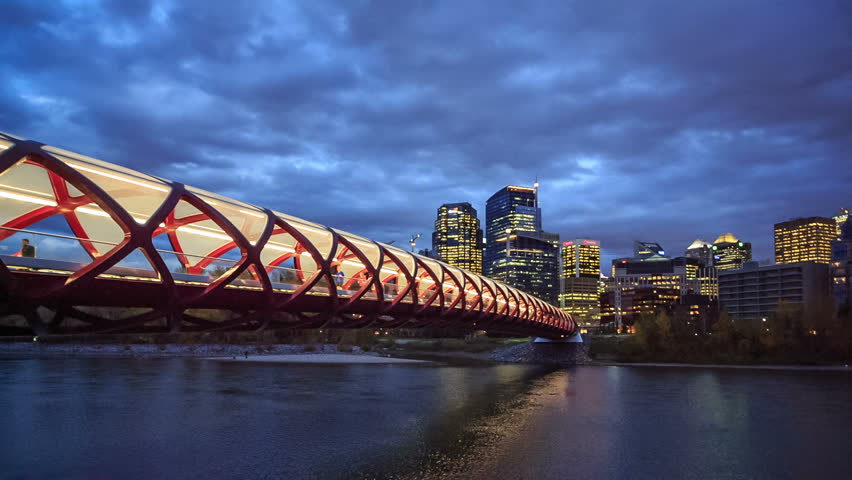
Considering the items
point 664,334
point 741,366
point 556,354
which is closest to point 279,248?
point 556,354

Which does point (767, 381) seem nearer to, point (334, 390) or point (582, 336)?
point (582, 336)

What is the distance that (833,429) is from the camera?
3825 cm

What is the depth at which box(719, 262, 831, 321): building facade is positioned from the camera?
183m

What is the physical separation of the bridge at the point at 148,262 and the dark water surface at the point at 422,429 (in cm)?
878

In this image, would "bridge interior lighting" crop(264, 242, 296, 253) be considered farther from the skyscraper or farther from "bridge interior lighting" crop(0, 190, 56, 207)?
the skyscraper

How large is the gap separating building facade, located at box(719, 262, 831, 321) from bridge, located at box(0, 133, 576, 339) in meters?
184

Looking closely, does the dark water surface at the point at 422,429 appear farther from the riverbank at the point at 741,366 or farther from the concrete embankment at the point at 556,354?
the concrete embankment at the point at 556,354

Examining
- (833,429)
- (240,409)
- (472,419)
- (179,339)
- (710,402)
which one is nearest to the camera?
(833,429)

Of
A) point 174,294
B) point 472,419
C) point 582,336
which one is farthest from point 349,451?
point 582,336

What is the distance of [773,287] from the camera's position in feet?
617

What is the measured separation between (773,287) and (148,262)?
208 metres

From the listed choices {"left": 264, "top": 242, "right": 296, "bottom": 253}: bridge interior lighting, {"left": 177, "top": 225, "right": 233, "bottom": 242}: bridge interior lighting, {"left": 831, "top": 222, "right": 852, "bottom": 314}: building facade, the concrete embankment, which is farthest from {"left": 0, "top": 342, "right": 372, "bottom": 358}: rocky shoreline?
{"left": 831, "top": 222, "right": 852, "bottom": 314}: building facade

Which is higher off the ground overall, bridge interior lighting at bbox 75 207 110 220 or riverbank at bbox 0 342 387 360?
bridge interior lighting at bbox 75 207 110 220

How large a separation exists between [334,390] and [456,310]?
95.5ft
